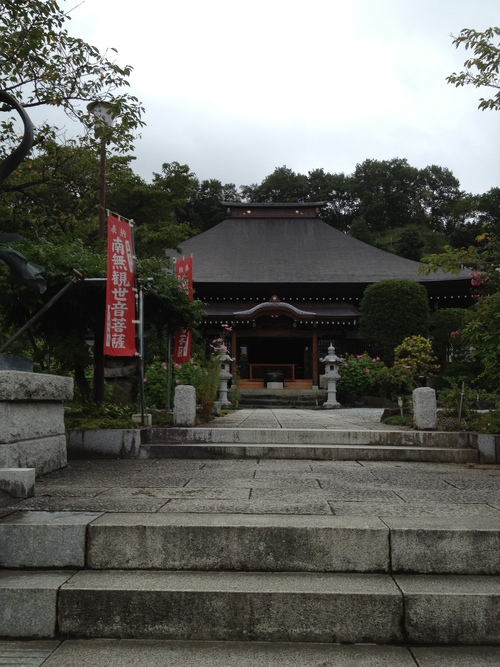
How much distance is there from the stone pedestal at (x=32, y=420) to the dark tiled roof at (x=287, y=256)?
16982 millimetres

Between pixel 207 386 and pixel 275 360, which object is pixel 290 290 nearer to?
pixel 275 360

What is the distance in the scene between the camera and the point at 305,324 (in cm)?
1980

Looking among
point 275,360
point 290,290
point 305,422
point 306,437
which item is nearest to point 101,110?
point 305,422

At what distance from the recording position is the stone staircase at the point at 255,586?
7.78 feet

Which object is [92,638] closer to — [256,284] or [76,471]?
[76,471]

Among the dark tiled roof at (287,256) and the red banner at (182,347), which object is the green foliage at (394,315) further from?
the red banner at (182,347)

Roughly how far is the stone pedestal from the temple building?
13.4 metres

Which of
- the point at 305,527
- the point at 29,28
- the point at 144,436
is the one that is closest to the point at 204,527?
the point at 305,527

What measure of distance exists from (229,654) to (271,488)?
1.75 metres

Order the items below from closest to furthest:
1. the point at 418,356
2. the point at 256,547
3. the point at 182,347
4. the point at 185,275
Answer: the point at 256,547 → the point at 185,275 → the point at 182,347 → the point at 418,356

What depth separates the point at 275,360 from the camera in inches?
940

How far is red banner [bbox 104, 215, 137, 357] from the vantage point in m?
5.68

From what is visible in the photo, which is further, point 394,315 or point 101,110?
point 394,315

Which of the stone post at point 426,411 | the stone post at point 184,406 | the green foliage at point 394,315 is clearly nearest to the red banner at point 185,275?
the stone post at point 184,406
